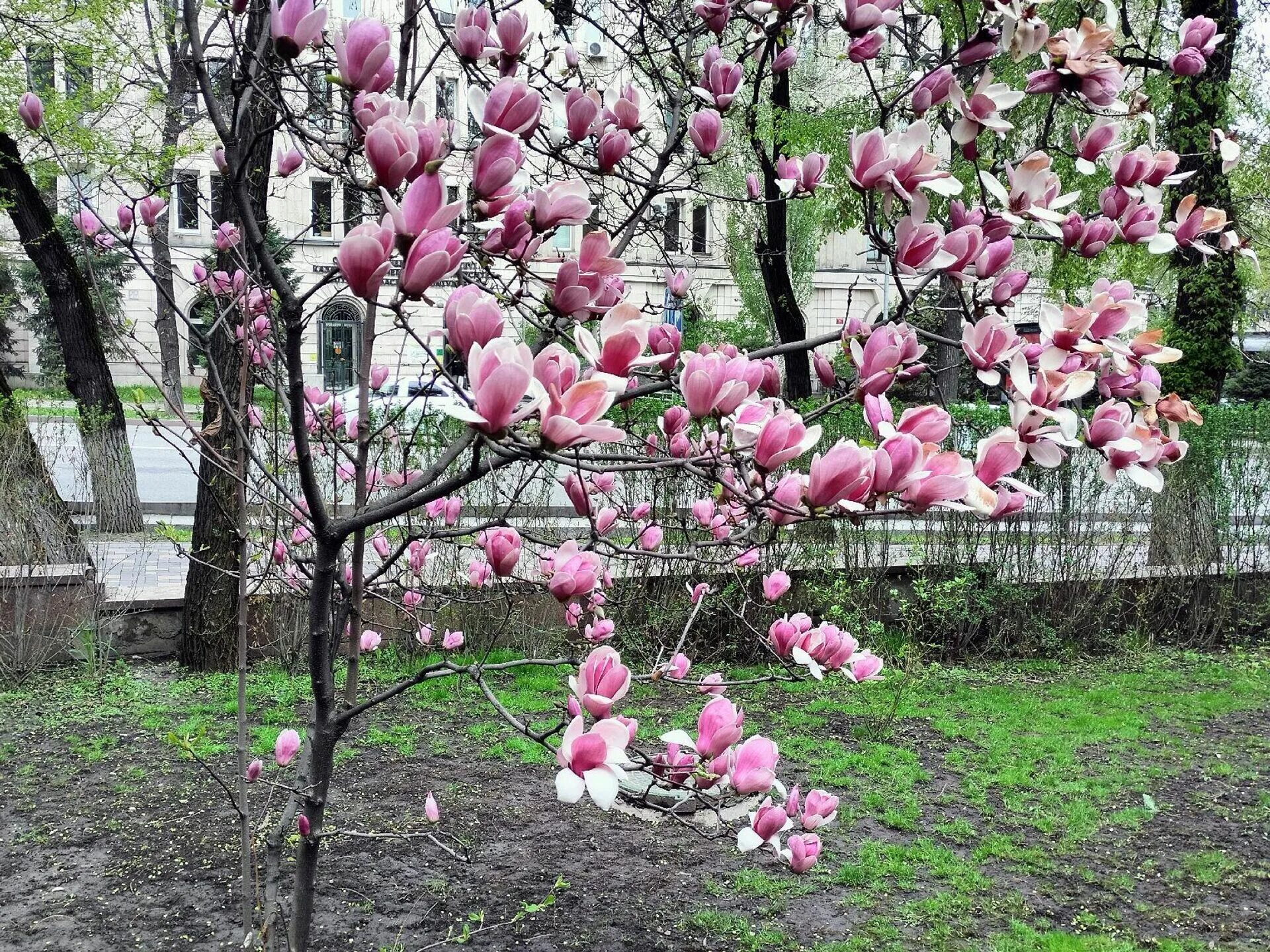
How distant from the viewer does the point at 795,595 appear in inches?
252

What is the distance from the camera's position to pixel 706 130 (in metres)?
2.08

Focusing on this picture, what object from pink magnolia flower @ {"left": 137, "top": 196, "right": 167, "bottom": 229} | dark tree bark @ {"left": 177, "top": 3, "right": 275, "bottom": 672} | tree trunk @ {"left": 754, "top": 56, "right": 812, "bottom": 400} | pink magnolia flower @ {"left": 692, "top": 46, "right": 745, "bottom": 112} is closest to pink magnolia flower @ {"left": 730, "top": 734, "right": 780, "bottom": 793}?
pink magnolia flower @ {"left": 692, "top": 46, "right": 745, "bottom": 112}

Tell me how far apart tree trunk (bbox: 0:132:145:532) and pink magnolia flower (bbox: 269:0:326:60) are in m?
5.29

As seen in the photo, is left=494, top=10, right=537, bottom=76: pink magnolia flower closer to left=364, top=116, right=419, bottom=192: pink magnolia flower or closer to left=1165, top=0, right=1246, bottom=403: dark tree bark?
left=364, top=116, right=419, bottom=192: pink magnolia flower

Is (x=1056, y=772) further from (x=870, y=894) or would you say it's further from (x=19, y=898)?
(x=19, y=898)

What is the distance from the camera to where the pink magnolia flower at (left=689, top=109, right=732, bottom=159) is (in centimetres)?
207

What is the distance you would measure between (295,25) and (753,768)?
1247mm

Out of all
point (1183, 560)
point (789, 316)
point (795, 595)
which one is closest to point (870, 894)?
point (795, 595)

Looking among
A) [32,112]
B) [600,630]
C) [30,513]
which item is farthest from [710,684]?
[30,513]

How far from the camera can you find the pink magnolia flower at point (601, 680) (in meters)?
1.32

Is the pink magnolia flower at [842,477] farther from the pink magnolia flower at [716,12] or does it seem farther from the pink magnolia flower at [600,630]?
the pink magnolia flower at [600,630]

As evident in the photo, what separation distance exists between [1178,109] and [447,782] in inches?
284

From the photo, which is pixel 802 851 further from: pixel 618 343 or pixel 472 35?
pixel 472 35

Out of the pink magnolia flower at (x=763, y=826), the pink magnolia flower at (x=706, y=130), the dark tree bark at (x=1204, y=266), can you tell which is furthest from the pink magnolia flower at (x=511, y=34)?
the dark tree bark at (x=1204, y=266)
